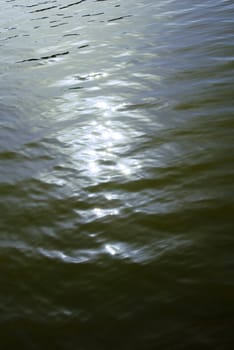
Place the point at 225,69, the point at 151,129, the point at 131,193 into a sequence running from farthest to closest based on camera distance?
the point at 225,69 < the point at 151,129 < the point at 131,193

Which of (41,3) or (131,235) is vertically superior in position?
(41,3)

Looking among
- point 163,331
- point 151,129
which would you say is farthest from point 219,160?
point 163,331

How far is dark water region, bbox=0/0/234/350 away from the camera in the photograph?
156 cm

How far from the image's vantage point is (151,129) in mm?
2943

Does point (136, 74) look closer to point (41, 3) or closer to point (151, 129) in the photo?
point (151, 129)

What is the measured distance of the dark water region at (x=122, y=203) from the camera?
156 cm

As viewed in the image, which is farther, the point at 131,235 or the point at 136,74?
the point at 136,74

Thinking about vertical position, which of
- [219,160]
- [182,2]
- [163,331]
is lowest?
[163,331]

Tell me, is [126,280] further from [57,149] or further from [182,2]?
[182,2]

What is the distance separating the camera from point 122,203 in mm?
2219

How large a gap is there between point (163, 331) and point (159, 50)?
4273mm

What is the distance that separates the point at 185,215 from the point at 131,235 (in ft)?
1.22

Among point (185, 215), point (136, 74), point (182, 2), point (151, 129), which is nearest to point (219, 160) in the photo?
point (185, 215)

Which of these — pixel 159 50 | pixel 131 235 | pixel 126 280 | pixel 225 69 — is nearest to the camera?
pixel 126 280
